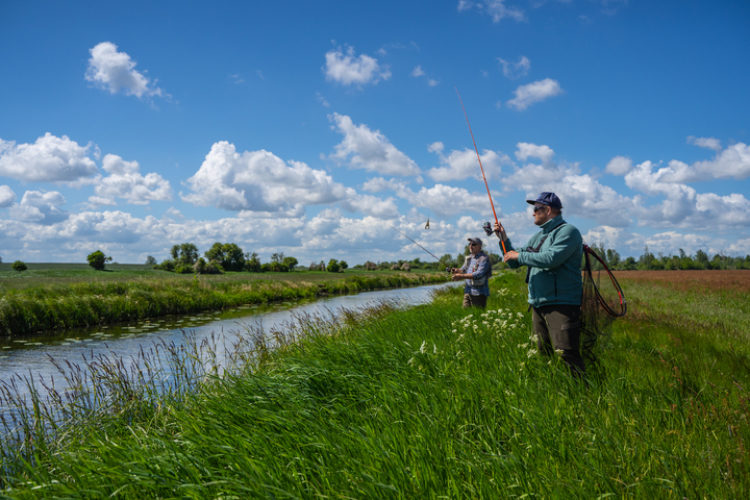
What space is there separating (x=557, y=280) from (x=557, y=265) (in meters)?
0.23

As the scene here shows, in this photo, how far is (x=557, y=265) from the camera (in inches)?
165

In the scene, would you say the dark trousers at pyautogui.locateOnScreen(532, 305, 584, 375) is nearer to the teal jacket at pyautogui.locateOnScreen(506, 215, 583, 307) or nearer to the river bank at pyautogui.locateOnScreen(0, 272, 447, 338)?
the teal jacket at pyautogui.locateOnScreen(506, 215, 583, 307)

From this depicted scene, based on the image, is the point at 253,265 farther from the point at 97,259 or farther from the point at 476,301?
the point at 476,301

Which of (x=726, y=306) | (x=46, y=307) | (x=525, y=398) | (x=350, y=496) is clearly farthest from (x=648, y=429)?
(x=46, y=307)

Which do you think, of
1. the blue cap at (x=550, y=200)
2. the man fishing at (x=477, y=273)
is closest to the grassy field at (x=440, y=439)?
the blue cap at (x=550, y=200)

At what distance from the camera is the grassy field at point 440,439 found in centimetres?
236

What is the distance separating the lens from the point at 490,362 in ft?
14.7

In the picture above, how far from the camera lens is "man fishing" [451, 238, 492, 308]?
8539 millimetres

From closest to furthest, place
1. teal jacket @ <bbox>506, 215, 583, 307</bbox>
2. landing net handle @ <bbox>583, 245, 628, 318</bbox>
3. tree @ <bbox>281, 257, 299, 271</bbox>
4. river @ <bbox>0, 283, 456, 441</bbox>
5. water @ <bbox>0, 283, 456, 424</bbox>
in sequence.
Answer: teal jacket @ <bbox>506, 215, 583, 307</bbox>
landing net handle @ <bbox>583, 245, 628, 318</bbox>
river @ <bbox>0, 283, 456, 441</bbox>
water @ <bbox>0, 283, 456, 424</bbox>
tree @ <bbox>281, 257, 299, 271</bbox>

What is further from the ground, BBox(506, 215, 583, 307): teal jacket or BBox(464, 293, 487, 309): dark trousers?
BBox(506, 215, 583, 307): teal jacket

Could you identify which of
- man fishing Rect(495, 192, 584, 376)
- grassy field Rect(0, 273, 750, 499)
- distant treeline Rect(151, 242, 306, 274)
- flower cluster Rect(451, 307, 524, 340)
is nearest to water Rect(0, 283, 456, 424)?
grassy field Rect(0, 273, 750, 499)

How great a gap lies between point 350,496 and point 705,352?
6585mm

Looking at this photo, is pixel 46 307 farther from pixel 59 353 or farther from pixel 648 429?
pixel 648 429

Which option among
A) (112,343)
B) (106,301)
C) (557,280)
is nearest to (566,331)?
(557,280)
